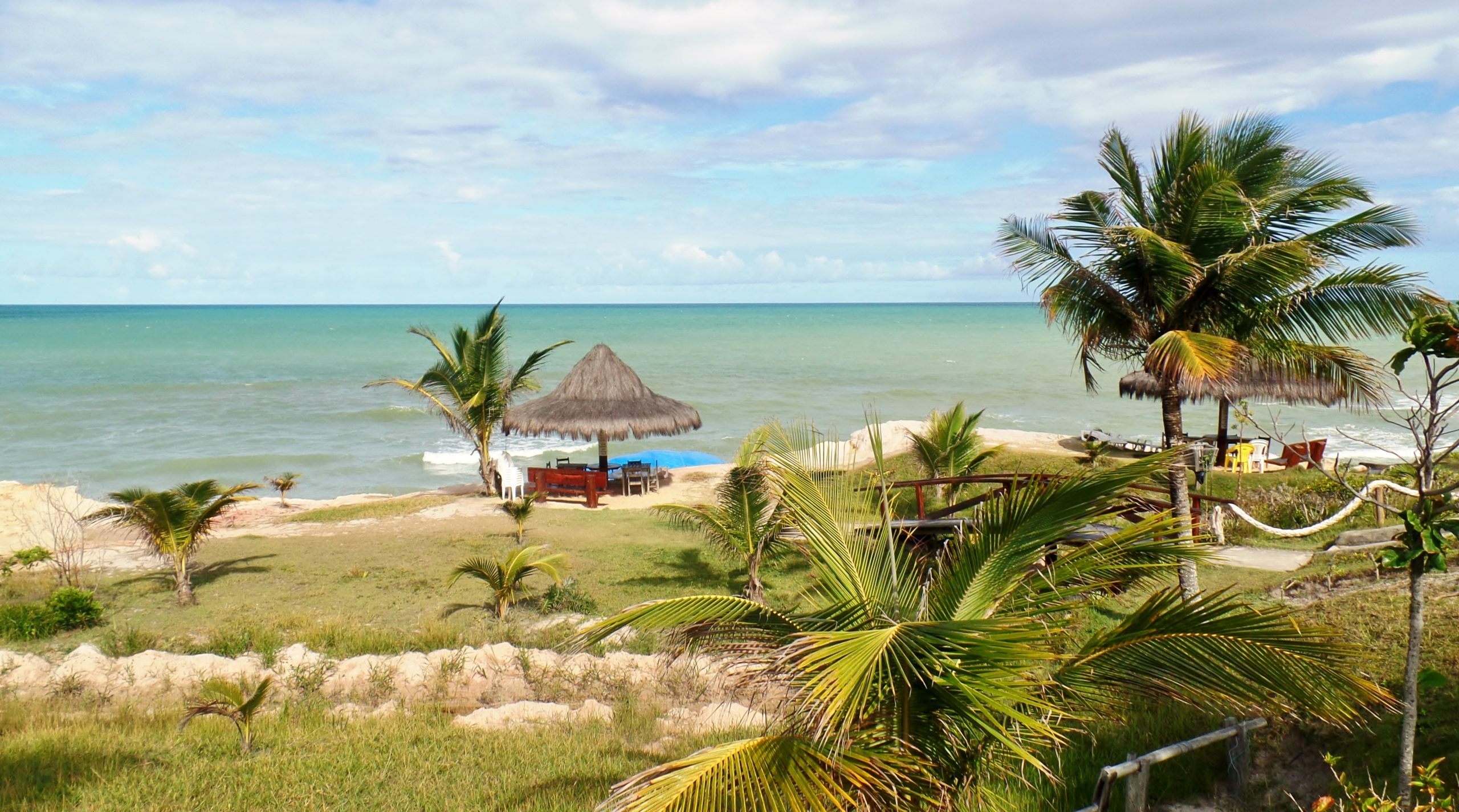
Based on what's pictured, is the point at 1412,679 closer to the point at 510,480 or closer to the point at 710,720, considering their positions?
the point at 710,720

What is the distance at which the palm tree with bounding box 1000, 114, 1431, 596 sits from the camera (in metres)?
7.10

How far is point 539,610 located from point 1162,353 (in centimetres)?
652

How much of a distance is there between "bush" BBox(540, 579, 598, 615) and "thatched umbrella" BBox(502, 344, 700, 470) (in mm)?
7425

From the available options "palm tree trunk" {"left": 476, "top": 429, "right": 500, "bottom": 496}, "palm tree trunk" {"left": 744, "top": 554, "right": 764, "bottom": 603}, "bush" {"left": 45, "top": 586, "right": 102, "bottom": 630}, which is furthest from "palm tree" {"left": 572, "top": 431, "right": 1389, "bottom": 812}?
"palm tree trunk" {"left": 476, "top": 429, "right": 500, "bottom": 496}

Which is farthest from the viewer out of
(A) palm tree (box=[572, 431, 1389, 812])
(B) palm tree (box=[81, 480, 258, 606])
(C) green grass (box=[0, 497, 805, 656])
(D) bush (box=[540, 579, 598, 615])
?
(B) palm tree (box=[81, 480, 258, 606])

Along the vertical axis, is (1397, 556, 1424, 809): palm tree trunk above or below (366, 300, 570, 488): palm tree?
below

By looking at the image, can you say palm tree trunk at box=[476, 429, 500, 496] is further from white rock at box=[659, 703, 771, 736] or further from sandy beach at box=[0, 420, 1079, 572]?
white rock at box=[659, 703, 771, 736]

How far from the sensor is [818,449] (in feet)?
14.2

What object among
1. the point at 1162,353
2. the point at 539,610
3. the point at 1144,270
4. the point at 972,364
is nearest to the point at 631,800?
the point at 1162,353

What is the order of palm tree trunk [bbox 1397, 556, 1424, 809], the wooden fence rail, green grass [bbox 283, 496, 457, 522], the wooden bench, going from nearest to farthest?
1. palm tree trunk [bbox 1397, 556, 1424, 809]
2. the wooden fence rail
3. green grass [bbox 283, 496, 457, 522]
4. the wooden bench

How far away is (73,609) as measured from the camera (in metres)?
9.39

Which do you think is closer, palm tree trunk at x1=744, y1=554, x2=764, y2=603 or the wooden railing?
the wooden railing

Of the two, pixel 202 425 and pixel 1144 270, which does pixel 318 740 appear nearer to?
pixel 1144 270

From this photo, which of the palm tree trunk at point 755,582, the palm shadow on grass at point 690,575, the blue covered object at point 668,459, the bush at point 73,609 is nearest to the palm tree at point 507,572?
the palm shadow on grass at point 690,575
